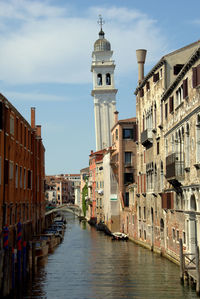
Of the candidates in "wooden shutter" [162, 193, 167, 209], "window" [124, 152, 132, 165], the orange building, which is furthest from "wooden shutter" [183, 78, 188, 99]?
"window" [124, 152, 132, 165]

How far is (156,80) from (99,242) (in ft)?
65.6

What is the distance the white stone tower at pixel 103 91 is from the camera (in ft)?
315

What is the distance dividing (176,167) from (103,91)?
73.6 metres

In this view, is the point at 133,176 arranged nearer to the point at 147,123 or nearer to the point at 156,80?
the point at 147,123

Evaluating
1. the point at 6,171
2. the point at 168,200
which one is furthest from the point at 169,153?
the point at 6,171

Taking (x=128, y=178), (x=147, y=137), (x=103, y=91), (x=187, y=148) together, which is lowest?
(x=128, y=178)

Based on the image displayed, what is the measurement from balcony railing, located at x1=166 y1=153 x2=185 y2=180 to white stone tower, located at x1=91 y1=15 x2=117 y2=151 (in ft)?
211

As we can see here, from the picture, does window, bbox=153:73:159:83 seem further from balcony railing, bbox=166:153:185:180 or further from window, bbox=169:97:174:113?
balcony railing, bbox=166:153:185:180

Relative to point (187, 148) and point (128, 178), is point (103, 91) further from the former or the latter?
point (187, 148)

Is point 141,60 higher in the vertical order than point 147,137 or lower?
higher

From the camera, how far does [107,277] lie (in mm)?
26094

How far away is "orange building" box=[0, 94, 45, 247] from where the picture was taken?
2802 cm

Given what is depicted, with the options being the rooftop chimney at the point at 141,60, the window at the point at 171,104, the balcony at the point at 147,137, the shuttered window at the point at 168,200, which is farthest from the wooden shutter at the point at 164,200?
the rooftop chimney at the point at 141,60

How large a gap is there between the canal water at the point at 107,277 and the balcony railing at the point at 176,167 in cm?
528
